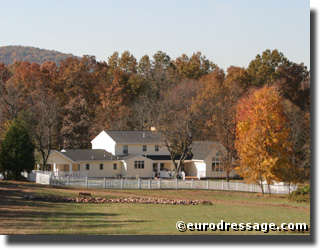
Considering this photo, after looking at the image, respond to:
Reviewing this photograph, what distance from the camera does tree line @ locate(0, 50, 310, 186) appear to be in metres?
42.2

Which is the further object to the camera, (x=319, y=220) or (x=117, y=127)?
(x=117, y=127)

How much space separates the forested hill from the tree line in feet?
37.4

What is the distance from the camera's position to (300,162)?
47.7m

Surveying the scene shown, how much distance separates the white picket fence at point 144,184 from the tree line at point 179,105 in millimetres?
1650

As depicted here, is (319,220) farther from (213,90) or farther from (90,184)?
(213,90)

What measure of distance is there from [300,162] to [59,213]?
103 ft

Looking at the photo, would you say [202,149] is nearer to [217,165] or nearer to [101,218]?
[217,165]

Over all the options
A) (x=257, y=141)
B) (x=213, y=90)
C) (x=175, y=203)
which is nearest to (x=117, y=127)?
(x=213, y=90)

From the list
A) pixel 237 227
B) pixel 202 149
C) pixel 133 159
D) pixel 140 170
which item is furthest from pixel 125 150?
pixel 237 227

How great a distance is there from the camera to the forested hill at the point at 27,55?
285 feet

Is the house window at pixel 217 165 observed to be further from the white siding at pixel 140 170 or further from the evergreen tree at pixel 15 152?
the evergreen tree at pixel 15 152

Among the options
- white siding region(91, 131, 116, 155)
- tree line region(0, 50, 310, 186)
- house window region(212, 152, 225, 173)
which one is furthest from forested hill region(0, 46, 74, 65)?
house window region(212, 152, 225, 173)

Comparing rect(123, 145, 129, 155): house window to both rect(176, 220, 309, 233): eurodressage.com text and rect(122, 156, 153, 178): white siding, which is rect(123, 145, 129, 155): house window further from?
rect(176, 220, 309, 233): eurodressage.com text

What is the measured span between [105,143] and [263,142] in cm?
2329
